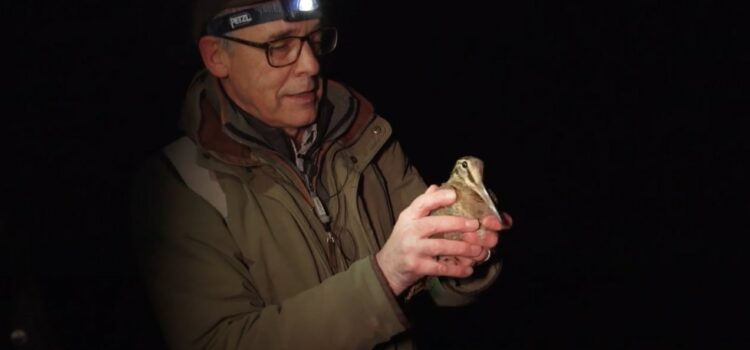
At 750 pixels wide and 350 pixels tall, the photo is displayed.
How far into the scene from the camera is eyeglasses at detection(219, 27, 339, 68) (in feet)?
6.70

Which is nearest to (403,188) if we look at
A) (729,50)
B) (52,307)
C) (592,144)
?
(52,307)

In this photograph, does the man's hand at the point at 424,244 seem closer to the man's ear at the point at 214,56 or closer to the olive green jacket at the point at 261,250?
the olive green jacket at the point at 261,250

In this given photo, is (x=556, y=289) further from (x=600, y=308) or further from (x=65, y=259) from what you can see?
(x=65, y=259)

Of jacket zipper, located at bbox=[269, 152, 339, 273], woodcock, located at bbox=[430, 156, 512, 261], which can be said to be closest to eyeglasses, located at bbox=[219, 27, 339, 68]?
jacket zipper, located at bbox=[269, 152, 339, 273]

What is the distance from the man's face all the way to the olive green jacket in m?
0.11

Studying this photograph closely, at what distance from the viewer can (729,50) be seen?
5.85 metres

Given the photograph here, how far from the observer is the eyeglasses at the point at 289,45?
204 centimetres

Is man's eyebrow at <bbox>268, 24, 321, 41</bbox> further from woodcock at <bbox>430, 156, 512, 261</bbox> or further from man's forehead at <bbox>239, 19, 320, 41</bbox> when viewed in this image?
woodcock at <bbox>430, 156, 512, 261</bbox>

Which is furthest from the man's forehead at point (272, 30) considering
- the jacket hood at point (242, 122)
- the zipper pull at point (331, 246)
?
the zipper pull at point (331, 246)

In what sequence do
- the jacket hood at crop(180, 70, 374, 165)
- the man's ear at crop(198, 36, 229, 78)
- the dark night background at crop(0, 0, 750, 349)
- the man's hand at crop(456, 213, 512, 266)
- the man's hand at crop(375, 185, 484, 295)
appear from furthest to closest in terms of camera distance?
the dark night background at crop(0, 0, 750, 349) → the man's ear at crop(198, 36, 229, 78) → the jacket hood at crop(180, 70, 374, 165) → the man's hand at crop(456, 213, 512, 266) → the man's hand at crop(375, 185, 484, 295)

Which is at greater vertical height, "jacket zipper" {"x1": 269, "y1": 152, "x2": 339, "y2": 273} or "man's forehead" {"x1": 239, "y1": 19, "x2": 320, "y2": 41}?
"man's forehead" {"x1": 239, "y1": 19, "x2": 320, "y2": 41}

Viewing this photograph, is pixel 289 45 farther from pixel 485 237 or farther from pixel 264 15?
pixel 485 237

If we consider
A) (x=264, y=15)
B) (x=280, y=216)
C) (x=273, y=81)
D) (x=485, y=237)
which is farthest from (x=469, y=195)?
(x=264, y=15)

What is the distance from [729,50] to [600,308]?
348 cm
